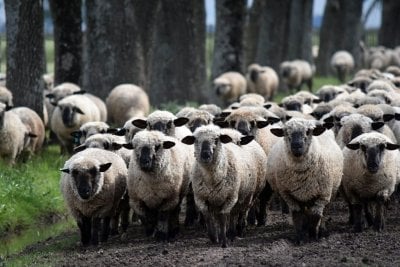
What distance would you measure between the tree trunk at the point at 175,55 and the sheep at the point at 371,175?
1330cm

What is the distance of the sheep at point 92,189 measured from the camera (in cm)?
1155

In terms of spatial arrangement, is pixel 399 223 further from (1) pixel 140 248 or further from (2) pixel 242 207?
(1) pixel 140 248

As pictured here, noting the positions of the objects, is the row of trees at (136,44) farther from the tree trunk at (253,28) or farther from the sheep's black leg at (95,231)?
the sheep's black leg at (95,231)

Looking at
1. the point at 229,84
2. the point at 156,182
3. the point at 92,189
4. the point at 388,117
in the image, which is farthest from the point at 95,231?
the point at 229,84

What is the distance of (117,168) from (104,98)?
32.1 ft

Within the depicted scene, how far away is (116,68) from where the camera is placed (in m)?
22.0

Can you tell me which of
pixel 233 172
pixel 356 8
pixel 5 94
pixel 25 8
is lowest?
pixel 233 172

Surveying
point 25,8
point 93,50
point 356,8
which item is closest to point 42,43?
point 25,8

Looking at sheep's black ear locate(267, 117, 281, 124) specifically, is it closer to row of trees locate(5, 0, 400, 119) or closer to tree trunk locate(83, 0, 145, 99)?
row of trees locate(5, 0, 400, 119)

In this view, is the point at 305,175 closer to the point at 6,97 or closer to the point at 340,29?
the point at 6,97

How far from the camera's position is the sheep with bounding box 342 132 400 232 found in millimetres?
11898

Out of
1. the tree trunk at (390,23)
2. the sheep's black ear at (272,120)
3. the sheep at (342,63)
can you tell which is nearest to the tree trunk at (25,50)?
the sheep's black ear at (272,120)

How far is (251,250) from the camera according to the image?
1071 cm

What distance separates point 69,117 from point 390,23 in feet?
110
